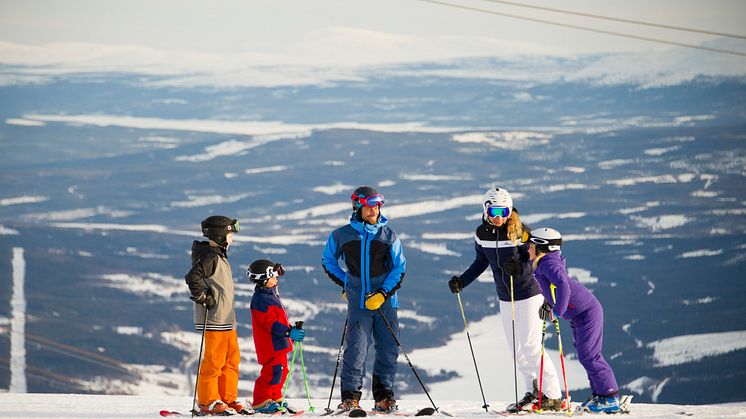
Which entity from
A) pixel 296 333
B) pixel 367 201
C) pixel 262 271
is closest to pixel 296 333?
pixel 296 333

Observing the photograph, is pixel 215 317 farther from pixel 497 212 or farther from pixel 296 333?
pixel 497 212

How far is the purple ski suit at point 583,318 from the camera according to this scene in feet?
24.7

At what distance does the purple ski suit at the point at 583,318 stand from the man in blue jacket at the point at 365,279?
0.95m

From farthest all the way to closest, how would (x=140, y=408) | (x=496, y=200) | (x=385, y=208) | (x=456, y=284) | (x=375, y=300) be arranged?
(x=385, y=208) → (x=140, y=408) → (x=456, y=284) → (x=496, y=200) → (x=375, y=300)

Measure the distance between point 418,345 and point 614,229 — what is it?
29.7m

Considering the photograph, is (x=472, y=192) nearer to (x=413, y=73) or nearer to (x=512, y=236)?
(x=413, y=73)

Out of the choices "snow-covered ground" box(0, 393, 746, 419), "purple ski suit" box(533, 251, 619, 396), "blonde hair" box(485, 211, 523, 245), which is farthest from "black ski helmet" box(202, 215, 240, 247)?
"purple ski suit" box(533, 251, 619, 396)

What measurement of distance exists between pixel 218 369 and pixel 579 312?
2.40 m

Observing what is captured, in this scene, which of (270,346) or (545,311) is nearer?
(545,311)

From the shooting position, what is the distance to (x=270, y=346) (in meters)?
7.62

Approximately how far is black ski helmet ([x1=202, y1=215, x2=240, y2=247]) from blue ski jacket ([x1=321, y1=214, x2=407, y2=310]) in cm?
67

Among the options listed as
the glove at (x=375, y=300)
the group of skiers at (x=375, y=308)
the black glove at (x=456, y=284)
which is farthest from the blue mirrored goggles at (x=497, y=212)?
the glove at (x=375, y=300)

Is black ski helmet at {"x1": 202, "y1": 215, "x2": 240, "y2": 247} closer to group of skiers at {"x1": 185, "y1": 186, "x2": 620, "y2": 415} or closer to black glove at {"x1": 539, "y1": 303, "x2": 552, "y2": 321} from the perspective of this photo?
group of skiers at {"x1": 185, "y1": 186, "x2": 620, "y2": 415}

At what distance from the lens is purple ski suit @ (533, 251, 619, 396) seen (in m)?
7.53
